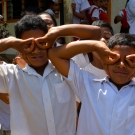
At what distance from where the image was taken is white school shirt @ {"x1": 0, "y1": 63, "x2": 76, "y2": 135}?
77.3 inches

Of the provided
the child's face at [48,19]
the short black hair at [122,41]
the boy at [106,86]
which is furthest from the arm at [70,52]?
the child's face at [48,19]

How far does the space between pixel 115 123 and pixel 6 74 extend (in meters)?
0.72

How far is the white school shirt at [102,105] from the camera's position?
1790 millimetres

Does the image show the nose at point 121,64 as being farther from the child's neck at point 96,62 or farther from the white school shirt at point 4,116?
the white school shirt at point 4,116

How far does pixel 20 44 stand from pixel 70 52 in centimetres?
30

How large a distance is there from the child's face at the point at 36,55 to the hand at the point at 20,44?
0.04 m

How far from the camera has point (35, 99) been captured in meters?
1.96

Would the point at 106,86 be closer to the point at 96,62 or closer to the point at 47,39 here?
the point at 47,39

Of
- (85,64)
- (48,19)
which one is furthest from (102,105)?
(48,19)

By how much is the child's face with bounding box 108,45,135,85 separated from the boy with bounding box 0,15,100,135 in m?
0.22

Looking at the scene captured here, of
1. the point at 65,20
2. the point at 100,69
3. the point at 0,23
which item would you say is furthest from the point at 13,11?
the point at 100,69

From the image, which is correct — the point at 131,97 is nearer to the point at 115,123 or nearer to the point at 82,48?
the point at 115,123

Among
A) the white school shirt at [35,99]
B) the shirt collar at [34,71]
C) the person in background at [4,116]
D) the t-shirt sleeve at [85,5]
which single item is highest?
the t-shirt sleeve at [85,5]

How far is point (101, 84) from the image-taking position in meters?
1.90
